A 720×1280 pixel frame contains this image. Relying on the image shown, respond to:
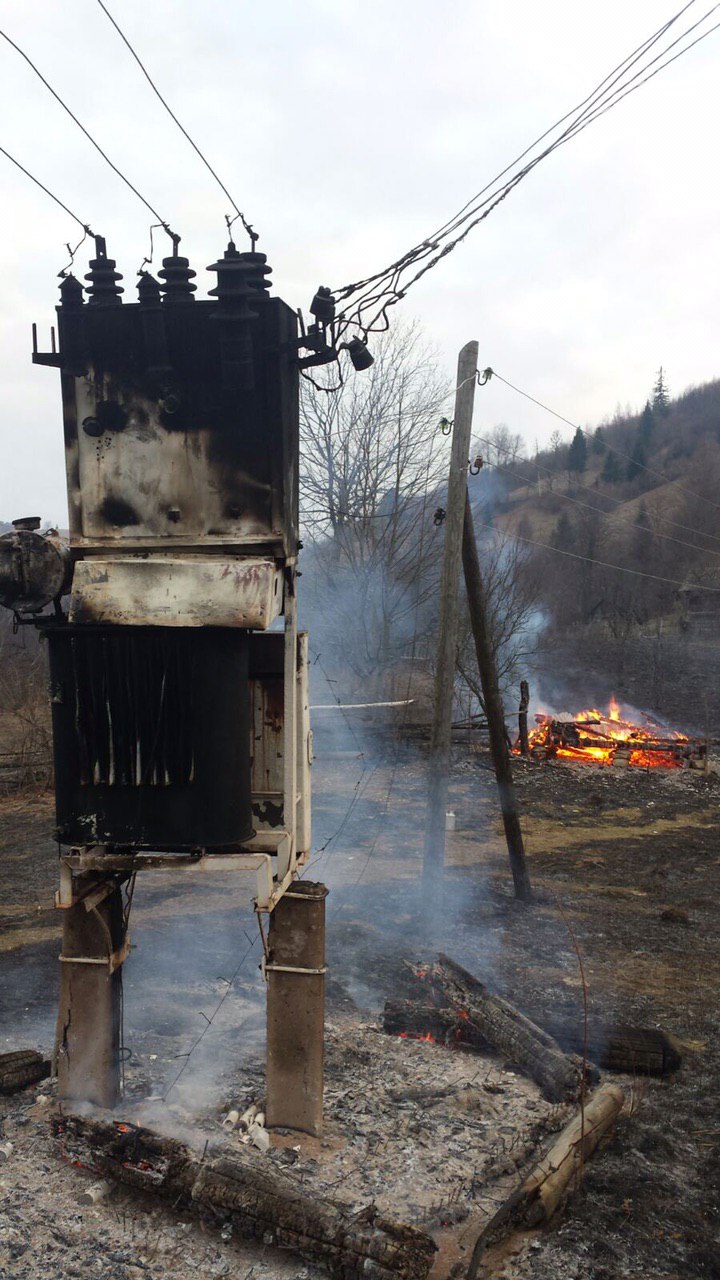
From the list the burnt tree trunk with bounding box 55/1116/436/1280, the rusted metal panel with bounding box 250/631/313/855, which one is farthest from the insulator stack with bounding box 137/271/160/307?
the burnt tree trunk with bounding box 55/1116/436/1280

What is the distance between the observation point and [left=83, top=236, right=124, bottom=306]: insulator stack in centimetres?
475

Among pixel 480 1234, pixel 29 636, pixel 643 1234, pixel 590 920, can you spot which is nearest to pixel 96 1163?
pixel 480 1234

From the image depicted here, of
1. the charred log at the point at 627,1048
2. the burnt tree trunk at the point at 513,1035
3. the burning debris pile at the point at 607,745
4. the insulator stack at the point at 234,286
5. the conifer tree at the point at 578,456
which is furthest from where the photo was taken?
the conifer tree at the point at 578,456

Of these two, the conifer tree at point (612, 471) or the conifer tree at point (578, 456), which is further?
the conifer tree at point (578, 456)

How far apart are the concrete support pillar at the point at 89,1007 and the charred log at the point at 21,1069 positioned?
61cm

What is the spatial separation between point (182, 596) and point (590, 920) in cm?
763

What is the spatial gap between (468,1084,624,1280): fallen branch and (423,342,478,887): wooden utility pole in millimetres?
4491

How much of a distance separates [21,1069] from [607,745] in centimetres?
1608

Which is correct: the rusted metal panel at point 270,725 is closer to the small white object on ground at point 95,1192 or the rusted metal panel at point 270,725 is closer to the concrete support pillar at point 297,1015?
the concrete support pillar at point 297,1015

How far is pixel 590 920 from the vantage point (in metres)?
10.2

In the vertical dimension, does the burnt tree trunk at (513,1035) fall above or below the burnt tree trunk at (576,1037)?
above

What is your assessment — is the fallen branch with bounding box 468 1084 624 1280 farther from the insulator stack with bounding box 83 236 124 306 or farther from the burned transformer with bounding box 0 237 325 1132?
the insulator stack with bounding box 83 236 124 306

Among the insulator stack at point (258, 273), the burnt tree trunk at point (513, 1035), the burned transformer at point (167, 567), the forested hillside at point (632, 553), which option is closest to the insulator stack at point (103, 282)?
the burned transformer at point (167, 567)

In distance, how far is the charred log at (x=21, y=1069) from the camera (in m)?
5.95
